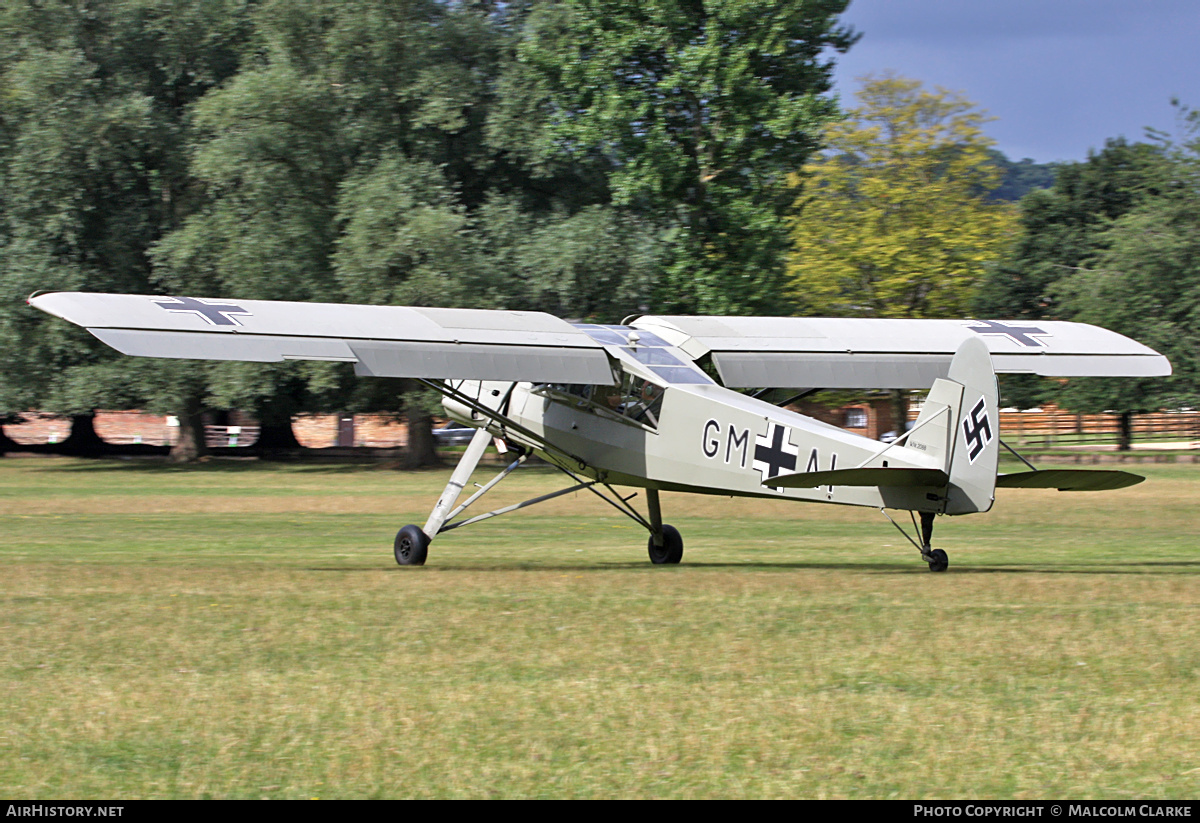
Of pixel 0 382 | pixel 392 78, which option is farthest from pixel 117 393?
pixel 392 78

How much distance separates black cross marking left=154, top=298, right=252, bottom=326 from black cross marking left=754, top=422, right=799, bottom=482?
17.1 ft

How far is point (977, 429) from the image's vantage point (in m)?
12.0

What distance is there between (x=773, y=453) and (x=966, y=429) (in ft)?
6.07

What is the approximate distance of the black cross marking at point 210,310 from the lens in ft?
43.4

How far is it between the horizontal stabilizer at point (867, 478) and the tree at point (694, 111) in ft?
80.7

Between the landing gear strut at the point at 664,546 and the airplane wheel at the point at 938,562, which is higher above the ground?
the airplane wheel at the point at 938,562

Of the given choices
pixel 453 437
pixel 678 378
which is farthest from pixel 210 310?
pixel 453 437

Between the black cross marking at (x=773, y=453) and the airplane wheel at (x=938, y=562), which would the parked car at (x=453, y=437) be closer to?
the airplane wheel at (x=938, y=562)

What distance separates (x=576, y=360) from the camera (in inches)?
573

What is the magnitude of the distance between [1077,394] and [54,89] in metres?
41.7

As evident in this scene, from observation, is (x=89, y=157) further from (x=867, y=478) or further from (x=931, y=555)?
(x=867, y=478)

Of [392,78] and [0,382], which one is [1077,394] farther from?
[0,382]

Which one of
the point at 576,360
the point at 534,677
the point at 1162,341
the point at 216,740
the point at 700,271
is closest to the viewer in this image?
the point at 216,740

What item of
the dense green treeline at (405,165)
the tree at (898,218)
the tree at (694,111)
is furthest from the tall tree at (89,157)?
the tree at (898,218)
